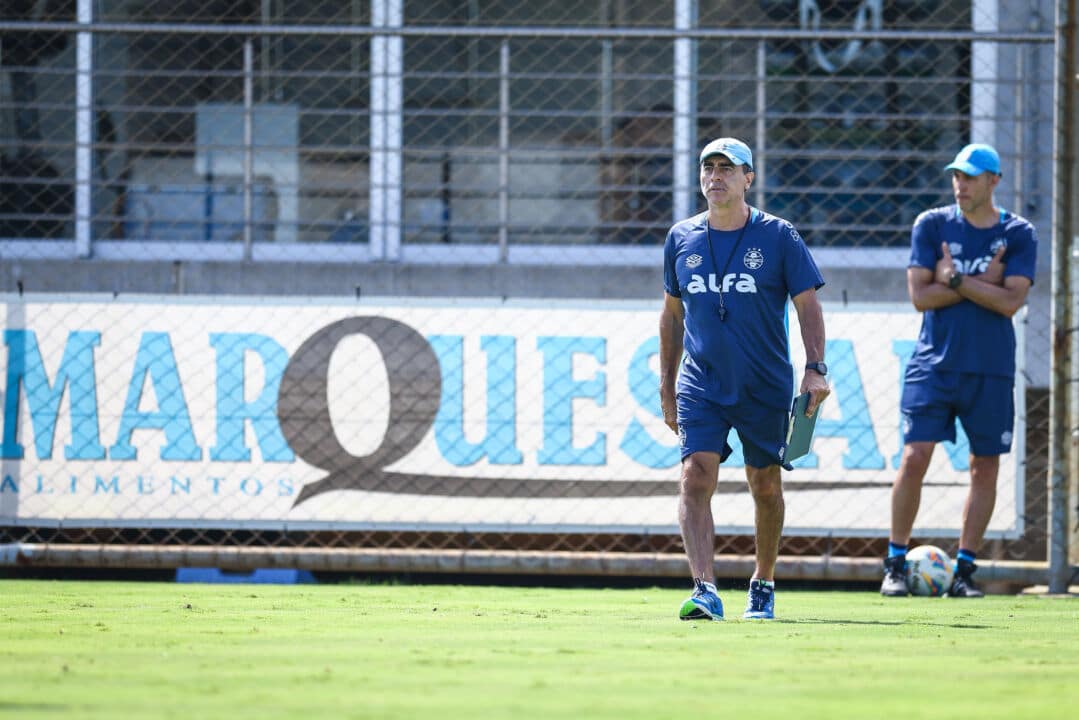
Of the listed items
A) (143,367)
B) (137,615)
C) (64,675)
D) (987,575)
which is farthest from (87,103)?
(64,675)

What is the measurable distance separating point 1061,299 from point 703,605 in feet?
8.94

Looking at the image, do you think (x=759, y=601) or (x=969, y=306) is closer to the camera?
(x=759, y=601)

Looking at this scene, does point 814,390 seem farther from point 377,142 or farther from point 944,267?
point 377,142

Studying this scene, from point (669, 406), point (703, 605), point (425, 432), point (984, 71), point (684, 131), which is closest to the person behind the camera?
point (703, 605)

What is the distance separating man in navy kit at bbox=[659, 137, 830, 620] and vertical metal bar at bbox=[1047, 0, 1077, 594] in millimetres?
1960

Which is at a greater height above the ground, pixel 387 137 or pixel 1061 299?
pixel 387 137

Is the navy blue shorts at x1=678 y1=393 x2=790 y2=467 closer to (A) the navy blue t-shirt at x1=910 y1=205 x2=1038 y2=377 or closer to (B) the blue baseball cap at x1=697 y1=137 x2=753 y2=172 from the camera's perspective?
(B) the blue baseball cap at x1=697 y1=137 x2=753 y2=172

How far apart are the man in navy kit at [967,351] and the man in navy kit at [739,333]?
1346 millimetres

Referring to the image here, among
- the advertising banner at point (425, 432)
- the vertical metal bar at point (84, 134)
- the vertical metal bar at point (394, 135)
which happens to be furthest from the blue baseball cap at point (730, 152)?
the vertical metal bar at point (394, 135)

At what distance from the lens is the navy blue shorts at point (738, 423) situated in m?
5.72

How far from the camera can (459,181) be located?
11.4 metres

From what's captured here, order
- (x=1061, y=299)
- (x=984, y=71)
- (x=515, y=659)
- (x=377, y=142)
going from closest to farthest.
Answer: (x=515, y=659) → (x=1061, y=299) → (x=984, y=71) → (x=377, y=142)

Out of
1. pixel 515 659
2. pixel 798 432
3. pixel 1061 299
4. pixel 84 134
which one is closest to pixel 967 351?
pixel 1061 299

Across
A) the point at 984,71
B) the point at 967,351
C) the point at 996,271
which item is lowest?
the point at 967,351
